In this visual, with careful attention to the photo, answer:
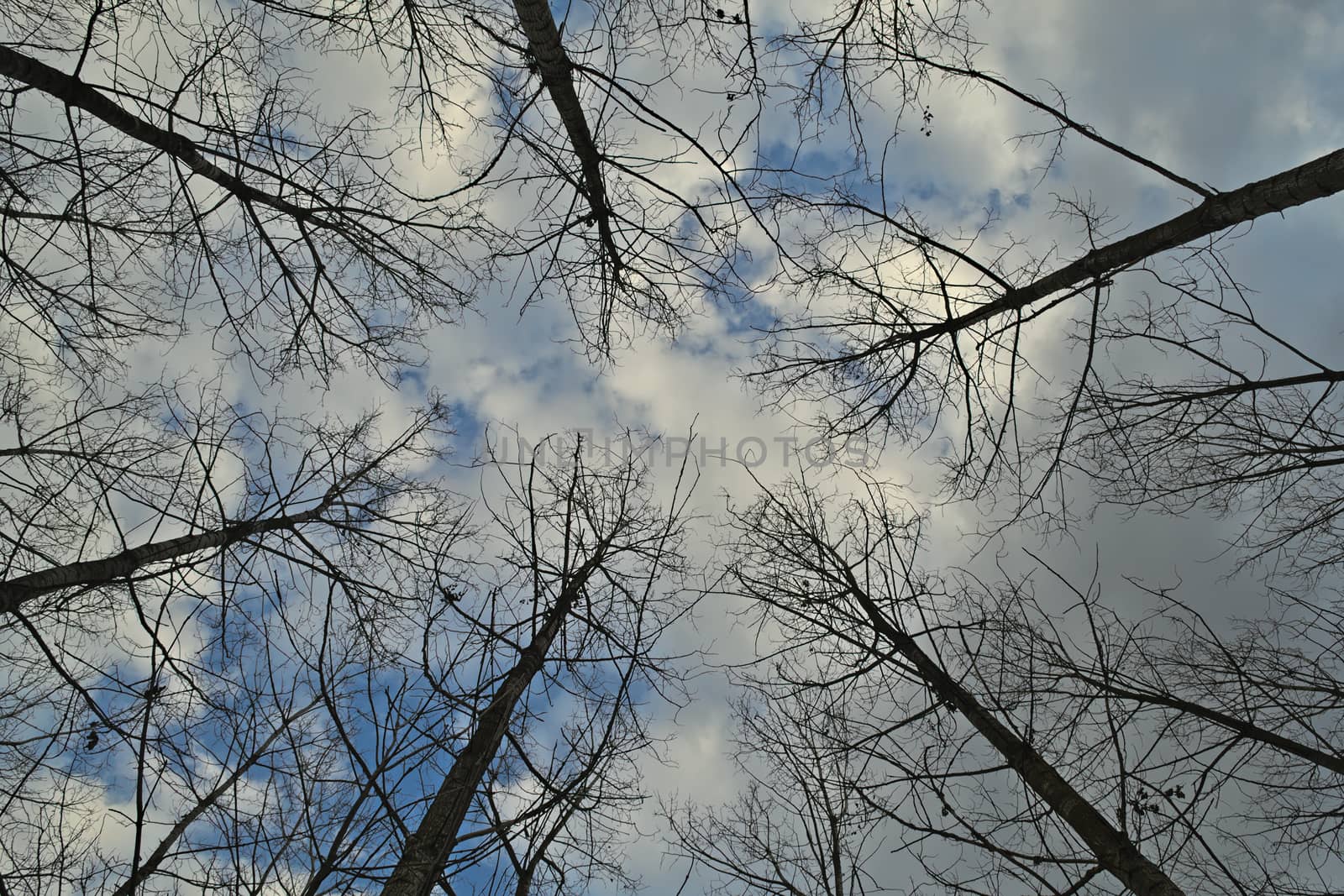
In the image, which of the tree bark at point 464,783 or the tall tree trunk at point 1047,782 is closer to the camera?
the tree bark at point 464,783

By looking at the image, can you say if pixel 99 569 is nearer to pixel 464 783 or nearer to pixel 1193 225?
pixel 464 783

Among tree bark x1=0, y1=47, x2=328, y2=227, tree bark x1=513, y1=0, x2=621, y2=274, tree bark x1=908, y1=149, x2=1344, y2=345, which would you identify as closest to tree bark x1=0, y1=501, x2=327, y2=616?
tree bark x1=0, y1=47, x2=328, y2=227

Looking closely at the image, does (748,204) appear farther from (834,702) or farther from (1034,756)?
(1034,756)

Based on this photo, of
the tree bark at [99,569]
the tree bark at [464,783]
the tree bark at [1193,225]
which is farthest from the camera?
the tree bark at [99,569]

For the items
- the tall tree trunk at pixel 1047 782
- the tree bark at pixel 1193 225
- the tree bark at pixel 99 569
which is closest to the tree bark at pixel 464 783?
the tree bark at pixel 99 569

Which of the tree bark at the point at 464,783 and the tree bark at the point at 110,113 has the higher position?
the tree bark at the point at 110,113

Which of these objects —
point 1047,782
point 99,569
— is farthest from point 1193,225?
point 99,569

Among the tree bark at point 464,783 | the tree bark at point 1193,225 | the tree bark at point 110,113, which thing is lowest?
the tree bark at point 464,783

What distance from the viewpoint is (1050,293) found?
3924 mm

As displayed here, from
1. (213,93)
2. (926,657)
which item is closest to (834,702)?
(926,657)

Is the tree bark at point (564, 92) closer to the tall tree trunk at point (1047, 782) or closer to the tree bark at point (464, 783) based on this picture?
the tree bark at point (464, 783)

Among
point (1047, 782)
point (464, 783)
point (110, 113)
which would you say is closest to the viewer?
point (464, 783)

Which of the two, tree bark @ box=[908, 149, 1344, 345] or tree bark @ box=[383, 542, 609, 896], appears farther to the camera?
tree bark @ box=[908, 149, 1344, 345]

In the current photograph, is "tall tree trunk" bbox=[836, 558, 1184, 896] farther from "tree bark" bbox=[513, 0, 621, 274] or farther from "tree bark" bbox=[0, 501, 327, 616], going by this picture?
"tree bark" bbox=[0, 501, 327, 616]
